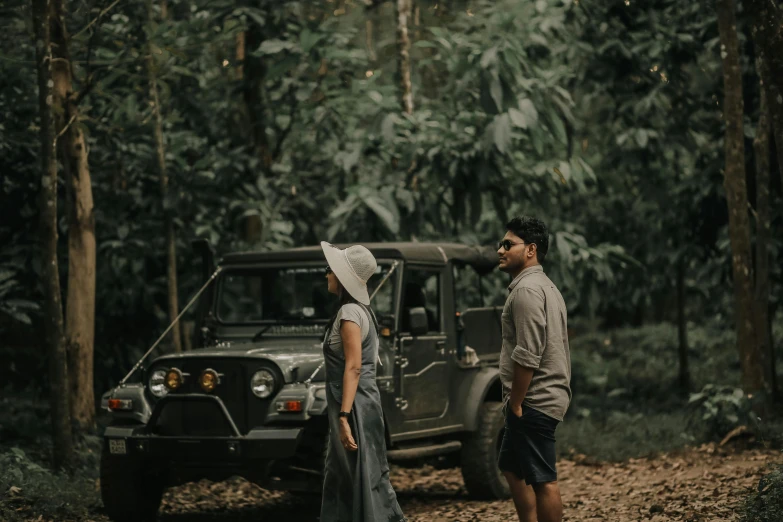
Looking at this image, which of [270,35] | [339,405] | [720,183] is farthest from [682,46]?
[339,405]

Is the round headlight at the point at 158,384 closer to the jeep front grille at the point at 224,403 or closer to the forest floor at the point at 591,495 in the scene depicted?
the jeep front grille at the point at 224,403

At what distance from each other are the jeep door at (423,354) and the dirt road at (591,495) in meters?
0.94

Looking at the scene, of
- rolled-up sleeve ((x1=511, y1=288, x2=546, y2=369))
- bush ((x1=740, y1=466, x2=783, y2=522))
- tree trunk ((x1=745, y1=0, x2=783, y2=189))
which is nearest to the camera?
rolled-up sleeve ((x1=511, y1=288, x2=546, y2=369))

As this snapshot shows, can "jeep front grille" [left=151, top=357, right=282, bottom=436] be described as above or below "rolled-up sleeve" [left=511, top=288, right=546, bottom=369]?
below

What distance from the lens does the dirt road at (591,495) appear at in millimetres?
9156

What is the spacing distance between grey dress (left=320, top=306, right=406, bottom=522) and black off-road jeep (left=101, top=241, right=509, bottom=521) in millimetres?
1658

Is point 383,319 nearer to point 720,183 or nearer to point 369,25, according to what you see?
point 720,183

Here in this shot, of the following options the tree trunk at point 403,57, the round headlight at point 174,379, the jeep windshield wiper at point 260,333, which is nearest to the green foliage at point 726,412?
the tree trunk at point 403,57

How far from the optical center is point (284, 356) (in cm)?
873

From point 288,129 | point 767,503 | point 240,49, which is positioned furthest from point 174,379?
point 240,49

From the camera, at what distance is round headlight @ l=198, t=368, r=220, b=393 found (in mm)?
8703

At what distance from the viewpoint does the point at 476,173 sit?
44.4ft

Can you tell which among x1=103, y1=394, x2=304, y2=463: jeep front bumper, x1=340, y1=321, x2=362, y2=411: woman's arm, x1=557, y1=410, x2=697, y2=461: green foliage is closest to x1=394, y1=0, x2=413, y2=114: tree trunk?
x1=557, y1=410, x2=697, y2=461: green foliage

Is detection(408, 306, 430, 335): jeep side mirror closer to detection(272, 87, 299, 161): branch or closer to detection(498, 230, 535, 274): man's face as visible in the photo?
detection(498, 230, 535, 274): man's face
